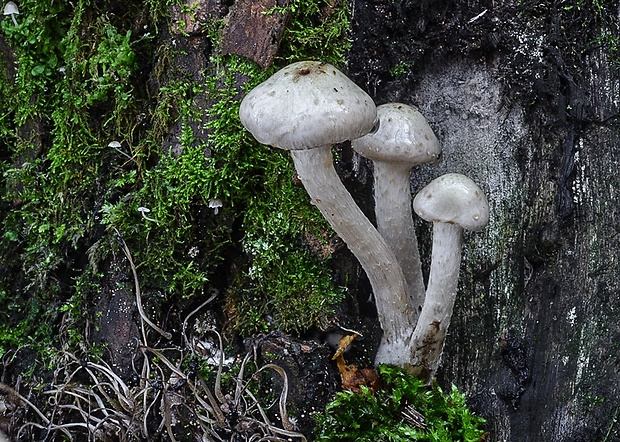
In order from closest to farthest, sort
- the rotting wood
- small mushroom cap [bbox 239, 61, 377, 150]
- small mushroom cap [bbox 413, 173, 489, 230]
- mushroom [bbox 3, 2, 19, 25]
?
small mushroom cap [bbox 239, 61, 377, 150] → small mushroom cap [bbox 413, 173, 489, 230] → the rotting wood → mushroom [bbox 3, 2, 19, 25]

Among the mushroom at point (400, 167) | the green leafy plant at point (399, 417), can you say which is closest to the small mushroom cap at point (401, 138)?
the mushroom at point (400, 167)

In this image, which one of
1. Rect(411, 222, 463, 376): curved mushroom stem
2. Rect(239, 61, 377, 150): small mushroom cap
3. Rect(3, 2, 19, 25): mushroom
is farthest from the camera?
Rect(3, 2, 19, 25): mushroom

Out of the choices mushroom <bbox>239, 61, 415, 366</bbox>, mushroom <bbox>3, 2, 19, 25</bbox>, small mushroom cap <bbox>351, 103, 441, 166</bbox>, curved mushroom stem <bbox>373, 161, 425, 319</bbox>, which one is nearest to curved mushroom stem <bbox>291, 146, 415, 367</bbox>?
mushroom <bbox>239, 61, 415, 366</bbox>

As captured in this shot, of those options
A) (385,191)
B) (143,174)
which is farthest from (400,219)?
(143,174)

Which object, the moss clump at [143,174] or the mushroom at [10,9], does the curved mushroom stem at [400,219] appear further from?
the mushroom at [10,9]

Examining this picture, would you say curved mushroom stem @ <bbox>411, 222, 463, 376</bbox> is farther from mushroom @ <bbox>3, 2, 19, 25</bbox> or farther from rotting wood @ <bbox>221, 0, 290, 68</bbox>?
mushroom @ <bbox>3, 2, 19, 25</bbox>

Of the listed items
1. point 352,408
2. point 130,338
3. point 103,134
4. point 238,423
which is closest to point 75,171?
point 103,134
